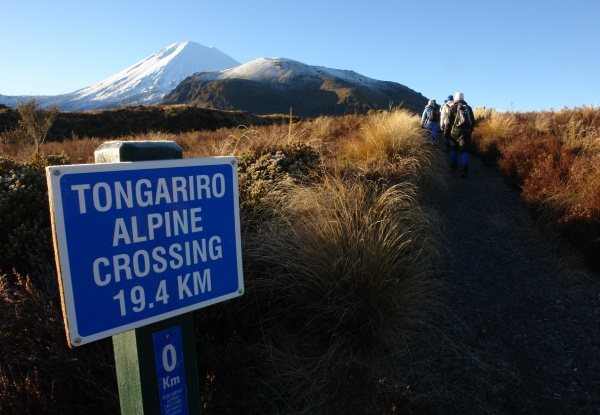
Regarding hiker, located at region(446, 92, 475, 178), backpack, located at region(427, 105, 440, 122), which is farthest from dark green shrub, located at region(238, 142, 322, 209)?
backpack, located at region(427, 105, 440, 122)

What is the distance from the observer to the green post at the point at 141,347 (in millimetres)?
1196

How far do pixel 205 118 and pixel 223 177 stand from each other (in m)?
34.9

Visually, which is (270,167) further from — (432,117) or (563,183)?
(432,117)

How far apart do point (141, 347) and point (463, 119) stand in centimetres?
897

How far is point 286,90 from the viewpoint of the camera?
155875 millimetres

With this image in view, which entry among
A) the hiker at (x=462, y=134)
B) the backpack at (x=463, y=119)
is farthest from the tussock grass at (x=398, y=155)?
the backpack at (x=463, y=119)

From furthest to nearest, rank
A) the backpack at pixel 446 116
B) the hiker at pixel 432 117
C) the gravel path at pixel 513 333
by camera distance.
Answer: the hiker at pixel 432 117 → the backpack at pixel 446 116 → the gravel path at pixel 513 333

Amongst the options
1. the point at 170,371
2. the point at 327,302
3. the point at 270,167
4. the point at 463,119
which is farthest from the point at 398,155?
the point at 170,371

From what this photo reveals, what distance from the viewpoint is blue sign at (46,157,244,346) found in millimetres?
1056

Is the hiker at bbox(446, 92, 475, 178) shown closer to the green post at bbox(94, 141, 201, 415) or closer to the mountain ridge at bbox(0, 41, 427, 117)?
the green post at bbox(94, 141, 201, 415)

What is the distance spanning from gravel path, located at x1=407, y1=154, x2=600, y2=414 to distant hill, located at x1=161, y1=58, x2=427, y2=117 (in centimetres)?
11074

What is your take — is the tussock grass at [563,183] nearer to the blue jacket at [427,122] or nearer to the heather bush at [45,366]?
the blue jacket at [427,122]

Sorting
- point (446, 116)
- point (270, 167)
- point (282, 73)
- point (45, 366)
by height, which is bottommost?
point (45, 366)

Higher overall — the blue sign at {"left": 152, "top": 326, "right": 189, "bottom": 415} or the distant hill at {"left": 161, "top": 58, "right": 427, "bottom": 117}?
the distant hill at {"left": 161, "top": 58, "right": 427, "bottom": 117}
